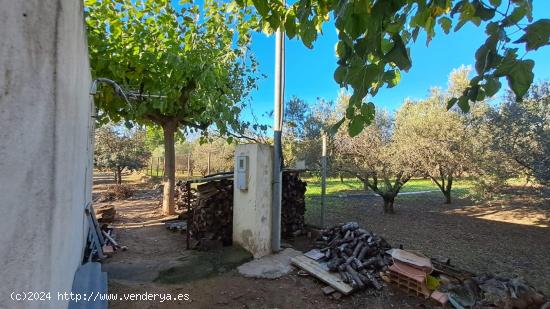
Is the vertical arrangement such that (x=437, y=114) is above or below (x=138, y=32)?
below

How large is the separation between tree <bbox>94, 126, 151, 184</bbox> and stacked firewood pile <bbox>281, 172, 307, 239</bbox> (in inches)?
501

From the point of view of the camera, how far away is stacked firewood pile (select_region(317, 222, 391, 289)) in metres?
3.98

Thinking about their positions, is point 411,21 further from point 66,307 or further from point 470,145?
point 470,145

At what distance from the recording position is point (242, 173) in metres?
4.93

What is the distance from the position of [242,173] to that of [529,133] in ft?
25.2

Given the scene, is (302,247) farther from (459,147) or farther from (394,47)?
(459,147)

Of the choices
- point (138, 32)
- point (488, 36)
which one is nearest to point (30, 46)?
point (488, 36)

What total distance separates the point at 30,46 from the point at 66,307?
1.75 meters

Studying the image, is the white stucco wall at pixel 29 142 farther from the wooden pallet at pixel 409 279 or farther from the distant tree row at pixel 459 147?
the distant tree row at pixel 459 147

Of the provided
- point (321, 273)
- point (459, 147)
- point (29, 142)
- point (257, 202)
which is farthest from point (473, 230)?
point (29, 142)

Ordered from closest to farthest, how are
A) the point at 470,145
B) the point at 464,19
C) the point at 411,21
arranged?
the point at 464,19 → the point at 411,21 → the point at 470,145

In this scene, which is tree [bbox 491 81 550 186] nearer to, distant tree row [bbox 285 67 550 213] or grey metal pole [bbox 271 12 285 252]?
distant tree row [bbox 285 67 550 213]

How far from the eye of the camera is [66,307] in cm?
200

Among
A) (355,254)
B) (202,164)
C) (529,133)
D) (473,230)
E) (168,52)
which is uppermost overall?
(168,52)
